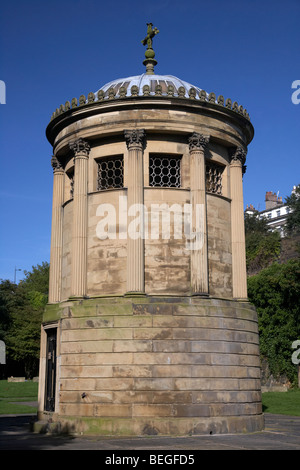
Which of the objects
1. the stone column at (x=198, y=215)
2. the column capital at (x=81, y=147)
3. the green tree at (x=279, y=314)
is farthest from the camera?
the green tree at (x=279, y=314)

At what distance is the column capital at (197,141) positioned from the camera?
22.1 metres

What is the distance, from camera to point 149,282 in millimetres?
21188

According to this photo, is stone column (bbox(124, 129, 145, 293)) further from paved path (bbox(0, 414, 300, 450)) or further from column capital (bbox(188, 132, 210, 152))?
paved path (bbox(0, 414, 300, 450))

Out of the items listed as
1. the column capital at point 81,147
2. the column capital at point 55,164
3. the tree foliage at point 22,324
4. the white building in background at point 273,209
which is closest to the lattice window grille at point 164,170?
the column capital at point 81,147

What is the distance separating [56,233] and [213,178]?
7.10 meters

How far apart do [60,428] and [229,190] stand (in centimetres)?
1167

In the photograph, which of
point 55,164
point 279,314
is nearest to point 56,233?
point 55,164

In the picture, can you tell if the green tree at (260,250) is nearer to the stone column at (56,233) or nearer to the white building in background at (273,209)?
the white building in background at (273,209)

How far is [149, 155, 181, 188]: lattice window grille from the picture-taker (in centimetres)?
2261

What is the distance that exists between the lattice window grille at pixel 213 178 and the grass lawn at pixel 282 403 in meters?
13.1

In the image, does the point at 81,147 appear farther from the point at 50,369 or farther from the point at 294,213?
the point at 294,213

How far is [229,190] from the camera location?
24203 mm

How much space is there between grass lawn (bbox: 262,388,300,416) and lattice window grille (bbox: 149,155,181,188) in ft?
47.4

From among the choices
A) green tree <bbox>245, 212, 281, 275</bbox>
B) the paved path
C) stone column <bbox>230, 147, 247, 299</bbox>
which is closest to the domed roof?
stone column <bbox>230, 147, 247, 299</bbox>
